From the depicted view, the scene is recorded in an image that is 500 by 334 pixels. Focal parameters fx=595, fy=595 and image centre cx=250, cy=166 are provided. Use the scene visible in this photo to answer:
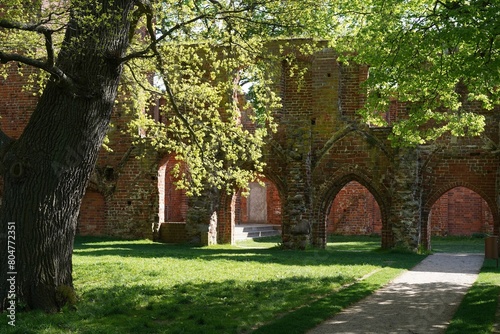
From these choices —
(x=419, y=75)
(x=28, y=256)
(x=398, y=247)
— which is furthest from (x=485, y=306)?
(x=398, y=247)

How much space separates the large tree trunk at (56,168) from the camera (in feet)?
22.8

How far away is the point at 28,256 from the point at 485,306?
6.04 metres

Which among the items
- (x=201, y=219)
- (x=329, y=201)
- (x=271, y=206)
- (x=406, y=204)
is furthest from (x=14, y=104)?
(x=406, y=204)

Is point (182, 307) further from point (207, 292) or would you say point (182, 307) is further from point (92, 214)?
point (92, 214)

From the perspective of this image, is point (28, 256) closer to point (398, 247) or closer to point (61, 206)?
point (61, 206)

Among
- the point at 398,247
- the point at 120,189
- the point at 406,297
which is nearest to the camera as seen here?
the point at 406,297

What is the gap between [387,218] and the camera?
19016mm

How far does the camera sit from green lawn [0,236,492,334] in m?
6.63

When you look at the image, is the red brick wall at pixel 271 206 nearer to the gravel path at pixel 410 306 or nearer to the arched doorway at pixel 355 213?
the arched doorway at pixel 355 213

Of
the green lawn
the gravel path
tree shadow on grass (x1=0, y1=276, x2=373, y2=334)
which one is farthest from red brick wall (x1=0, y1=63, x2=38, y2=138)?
the gravel path

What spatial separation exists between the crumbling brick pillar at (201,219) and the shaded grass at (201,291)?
4313mm

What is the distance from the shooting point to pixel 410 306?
27.2 feet

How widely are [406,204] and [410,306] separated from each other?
1040 cm

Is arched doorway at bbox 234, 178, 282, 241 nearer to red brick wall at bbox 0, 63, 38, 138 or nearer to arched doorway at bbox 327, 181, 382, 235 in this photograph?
arched doorway at bbox 327, 181, 382, 235
